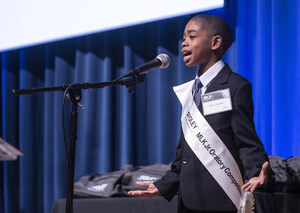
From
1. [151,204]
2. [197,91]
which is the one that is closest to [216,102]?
[197,91]

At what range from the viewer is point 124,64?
10.2 feet

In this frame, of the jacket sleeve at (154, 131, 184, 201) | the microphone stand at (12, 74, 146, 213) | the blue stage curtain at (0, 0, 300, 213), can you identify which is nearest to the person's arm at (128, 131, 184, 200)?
the jacket sleeve at (154, 131, 184, 201)

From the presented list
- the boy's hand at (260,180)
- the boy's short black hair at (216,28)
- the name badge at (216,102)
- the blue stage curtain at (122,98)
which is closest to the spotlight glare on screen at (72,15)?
the blue stage curtain at (122,98)

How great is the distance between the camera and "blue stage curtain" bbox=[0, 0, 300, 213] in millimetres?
2486

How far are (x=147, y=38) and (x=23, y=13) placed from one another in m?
1.10

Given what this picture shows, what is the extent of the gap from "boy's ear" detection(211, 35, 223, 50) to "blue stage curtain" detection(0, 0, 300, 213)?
40.8 inches

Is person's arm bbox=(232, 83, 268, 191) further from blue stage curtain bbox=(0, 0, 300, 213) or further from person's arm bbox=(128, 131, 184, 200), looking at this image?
blue stage curtain bbox=(0, 0, 300, 213)

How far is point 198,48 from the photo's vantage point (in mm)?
1528

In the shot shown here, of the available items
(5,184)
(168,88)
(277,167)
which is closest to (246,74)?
(168,88)

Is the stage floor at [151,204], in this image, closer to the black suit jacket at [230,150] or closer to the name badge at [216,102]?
the black suit jacket at [230,150]

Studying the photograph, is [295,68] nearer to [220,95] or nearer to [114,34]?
[220,95]

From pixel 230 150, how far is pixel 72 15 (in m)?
2.17

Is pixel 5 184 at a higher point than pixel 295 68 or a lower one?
lower

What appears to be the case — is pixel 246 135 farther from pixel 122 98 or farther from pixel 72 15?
pixel 72 15
